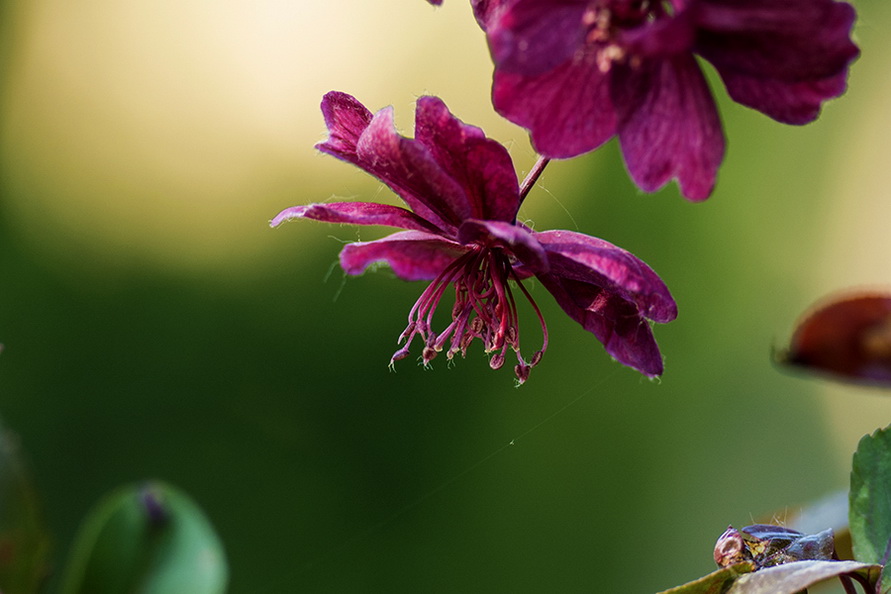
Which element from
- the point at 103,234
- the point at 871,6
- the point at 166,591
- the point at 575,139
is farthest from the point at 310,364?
the point at 575,139

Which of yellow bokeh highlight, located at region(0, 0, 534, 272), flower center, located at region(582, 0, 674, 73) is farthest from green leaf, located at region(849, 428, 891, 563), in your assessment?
yellow bokeh highlight, located at region(0, 0, 534, 272)

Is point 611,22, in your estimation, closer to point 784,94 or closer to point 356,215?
point 784,94

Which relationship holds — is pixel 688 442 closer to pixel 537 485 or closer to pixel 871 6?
pixel 537 485

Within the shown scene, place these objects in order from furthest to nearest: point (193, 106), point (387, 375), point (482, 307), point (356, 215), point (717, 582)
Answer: point (193, 106) < point (387, 375) < point (482, 307) < point (356, 215) < point (717, 582)

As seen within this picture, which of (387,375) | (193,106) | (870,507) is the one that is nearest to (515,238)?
(870,507)

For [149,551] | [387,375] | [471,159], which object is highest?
[471,159]
